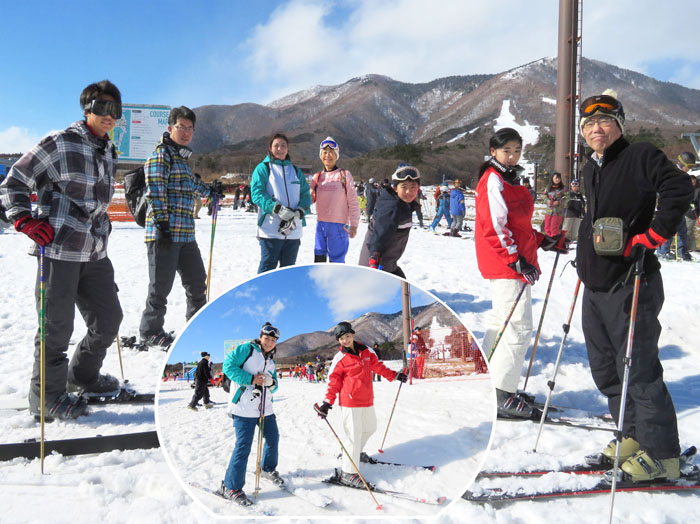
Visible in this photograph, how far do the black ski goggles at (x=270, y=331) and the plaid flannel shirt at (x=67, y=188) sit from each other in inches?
71.5

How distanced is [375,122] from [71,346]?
8057 inches

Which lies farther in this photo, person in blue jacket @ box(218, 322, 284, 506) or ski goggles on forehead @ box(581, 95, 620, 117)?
ski goggles on forehead @ box(581, 95, 620, 117)

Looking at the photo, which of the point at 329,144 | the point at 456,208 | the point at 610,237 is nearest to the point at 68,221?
the point at 329,144

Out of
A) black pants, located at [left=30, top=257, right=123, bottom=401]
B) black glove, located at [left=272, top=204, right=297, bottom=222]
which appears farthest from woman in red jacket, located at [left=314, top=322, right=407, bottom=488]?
black glove, located at [left=272, top=204, right=297, bottom=222]

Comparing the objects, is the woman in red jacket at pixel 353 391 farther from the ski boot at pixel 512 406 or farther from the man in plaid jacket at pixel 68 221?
the man in plaid jacket at pixel 68 221

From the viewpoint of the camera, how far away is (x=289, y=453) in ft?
5.70

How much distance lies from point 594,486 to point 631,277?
1.06 meters

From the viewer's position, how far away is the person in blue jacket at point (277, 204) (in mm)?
3929

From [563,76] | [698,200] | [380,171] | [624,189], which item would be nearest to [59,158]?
[624,189]

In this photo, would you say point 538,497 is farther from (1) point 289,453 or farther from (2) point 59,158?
(2) point 59,158

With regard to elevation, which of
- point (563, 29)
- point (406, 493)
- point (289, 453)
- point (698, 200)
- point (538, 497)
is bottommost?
point (538, 497)

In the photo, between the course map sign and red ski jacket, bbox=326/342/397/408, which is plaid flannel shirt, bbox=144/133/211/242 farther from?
the course map sign

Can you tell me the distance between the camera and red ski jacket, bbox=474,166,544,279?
9.82 ft

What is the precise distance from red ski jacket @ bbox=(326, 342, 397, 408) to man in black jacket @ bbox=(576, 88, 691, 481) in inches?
54.5
